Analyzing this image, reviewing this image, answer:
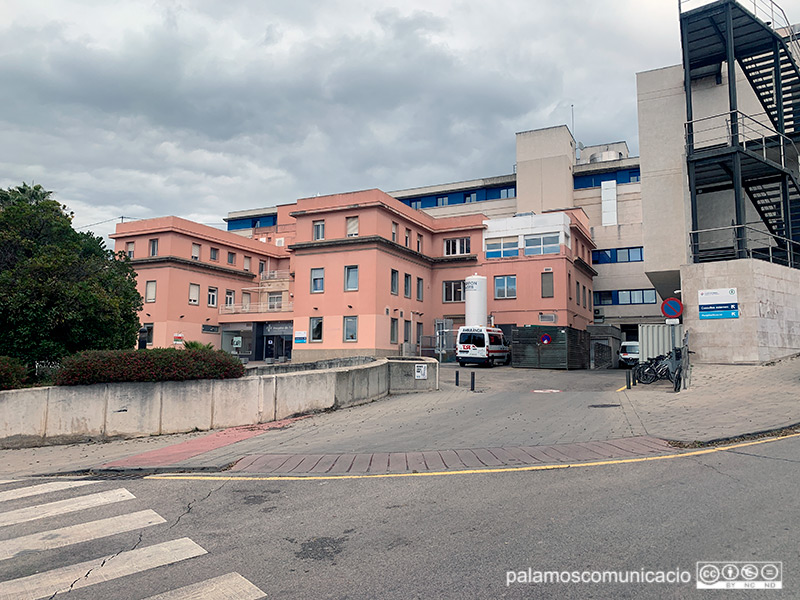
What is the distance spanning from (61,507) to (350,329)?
32.0 meters

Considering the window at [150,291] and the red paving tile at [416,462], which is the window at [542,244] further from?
the red paving tile at [416,462]

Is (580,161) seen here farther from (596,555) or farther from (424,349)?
(596,555)

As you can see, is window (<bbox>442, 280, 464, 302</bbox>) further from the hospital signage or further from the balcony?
the hospital signage

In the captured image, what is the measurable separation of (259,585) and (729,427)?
31.5 feet

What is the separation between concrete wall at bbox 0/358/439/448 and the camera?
469 inches

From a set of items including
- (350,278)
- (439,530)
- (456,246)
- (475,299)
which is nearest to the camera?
(439,530)

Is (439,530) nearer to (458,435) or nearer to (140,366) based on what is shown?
(458,435)

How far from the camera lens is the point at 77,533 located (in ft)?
19.9

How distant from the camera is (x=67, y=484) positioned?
848 centimetres

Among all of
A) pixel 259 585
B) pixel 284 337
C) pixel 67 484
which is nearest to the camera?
pixel 259 585

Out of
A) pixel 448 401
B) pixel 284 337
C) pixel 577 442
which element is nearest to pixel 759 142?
pixel 448 401

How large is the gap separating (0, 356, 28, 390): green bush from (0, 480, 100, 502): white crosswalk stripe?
4.69m

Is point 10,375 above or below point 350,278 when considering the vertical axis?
below

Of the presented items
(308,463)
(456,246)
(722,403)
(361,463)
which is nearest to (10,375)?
(308,463)
